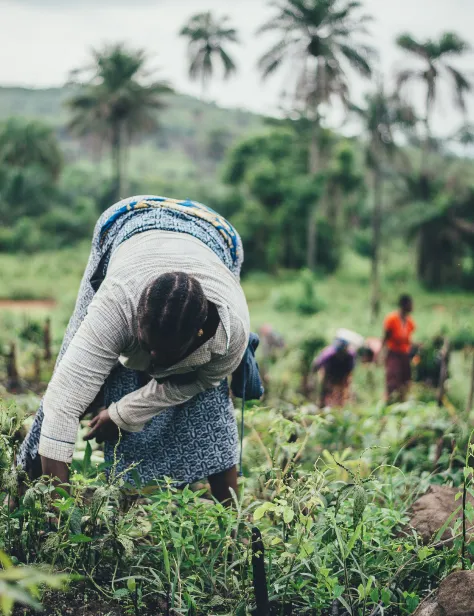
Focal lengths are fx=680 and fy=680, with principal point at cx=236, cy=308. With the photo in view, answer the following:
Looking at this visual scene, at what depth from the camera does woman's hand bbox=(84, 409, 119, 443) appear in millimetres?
2084

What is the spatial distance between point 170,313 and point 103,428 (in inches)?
22.2

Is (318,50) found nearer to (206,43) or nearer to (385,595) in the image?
(206,43)

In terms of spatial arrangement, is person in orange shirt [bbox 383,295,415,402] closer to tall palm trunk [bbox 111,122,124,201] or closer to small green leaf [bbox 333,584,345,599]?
small green leaf [bbox 333,584,345,599]

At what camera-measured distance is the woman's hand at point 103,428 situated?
2.08m

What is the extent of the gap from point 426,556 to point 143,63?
31475 millimetres

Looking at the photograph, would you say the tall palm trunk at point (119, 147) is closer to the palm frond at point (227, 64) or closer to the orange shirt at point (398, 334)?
the palm frond at point (227, 64)

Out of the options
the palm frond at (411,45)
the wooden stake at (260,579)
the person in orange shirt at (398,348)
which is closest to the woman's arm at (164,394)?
the wooden stake at (260,579)

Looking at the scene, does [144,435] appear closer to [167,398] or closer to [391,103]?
[167,398]

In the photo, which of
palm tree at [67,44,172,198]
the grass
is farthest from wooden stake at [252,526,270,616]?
palm tree at [67,44,172,198]

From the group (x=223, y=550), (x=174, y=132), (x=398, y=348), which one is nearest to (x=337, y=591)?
(x=223, y=550)

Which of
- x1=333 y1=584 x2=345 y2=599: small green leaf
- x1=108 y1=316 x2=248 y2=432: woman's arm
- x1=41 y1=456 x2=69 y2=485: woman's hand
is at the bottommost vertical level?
x1=333 y1=584 x2=345 y2=599: small green leaf

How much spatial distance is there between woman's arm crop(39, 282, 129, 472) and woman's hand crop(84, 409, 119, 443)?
128 millimetres

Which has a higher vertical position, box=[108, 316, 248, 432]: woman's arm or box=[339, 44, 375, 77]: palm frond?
box=[339, 44, 375, 77]: palm frond

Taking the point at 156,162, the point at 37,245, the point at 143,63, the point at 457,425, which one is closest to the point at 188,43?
the point at 143,63
